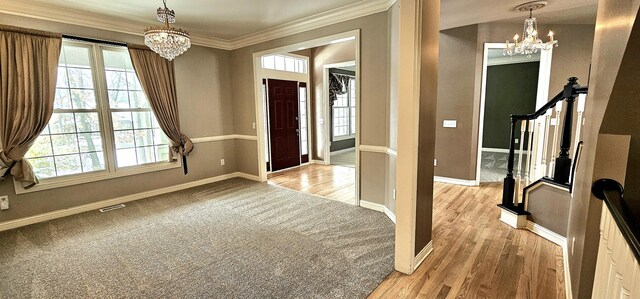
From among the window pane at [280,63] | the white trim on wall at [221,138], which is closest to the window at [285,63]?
the window pane at [280,63]

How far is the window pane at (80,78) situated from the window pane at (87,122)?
1.24 feet

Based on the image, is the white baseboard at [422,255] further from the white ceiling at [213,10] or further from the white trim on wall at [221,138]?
the white trim on wall at [221,138]

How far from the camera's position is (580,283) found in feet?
5.17

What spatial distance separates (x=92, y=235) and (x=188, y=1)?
9.47 feet

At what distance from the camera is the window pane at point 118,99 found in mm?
3979

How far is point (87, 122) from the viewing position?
379 centimetres

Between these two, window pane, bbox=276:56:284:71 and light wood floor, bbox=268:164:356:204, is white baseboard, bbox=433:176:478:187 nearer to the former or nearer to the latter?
light wood floor, bbox=268:164:356:204

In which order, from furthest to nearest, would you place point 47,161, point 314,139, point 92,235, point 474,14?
1. point 314,139
2. point 474,14
3. point 47,161
4. point 92,235

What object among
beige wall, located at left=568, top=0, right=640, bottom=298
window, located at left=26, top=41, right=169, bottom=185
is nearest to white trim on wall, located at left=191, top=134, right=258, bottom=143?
window, located at left=26, top=41, right=169, bottom=185

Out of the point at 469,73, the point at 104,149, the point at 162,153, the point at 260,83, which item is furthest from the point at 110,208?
the point at 469,73

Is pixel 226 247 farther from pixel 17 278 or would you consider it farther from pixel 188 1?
pixel 188 1

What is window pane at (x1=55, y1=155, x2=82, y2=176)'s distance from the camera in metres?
3.62

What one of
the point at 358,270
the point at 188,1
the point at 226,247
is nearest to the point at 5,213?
the point at 226,247

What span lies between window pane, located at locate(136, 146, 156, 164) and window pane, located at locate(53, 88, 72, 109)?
103cm
